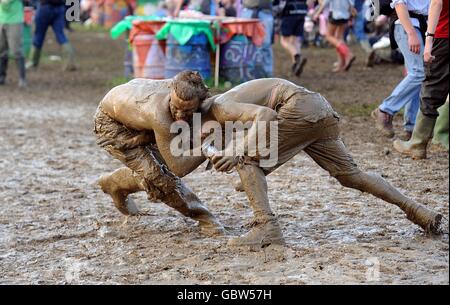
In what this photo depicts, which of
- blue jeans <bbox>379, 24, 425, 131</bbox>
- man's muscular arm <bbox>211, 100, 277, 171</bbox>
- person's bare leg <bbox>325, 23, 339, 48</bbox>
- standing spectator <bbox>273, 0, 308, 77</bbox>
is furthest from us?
person's bare leg <bbox>325, 23, 339, 48</bbox>

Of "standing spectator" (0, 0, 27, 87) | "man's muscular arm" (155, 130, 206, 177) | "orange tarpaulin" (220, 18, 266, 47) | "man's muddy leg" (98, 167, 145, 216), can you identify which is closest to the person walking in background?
"orange tarpaulin" (220, 18, 266, 47)

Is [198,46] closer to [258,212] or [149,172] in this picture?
[149,172]

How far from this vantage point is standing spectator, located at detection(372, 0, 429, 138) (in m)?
7.46

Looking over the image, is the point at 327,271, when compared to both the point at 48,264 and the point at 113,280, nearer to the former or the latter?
the point at 113,280

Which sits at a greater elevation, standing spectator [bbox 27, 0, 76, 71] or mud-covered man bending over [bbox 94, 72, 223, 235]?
mud-covered man bending over [bbox 94, 72, 223, 235]

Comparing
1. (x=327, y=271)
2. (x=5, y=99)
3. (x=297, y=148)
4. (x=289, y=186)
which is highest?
(x=297, y=148)

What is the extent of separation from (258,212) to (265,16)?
28.4 ft

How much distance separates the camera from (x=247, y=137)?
5.04m

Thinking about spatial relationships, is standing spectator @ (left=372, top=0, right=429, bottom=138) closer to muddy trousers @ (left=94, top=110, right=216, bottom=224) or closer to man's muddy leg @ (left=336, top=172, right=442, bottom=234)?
man's muddy leg @ (left=336, top=172, right=442, bottom=234)

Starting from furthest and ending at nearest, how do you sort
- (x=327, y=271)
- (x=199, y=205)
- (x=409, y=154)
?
(x=409, y=154)
(x=199, y=205)
(x=327, y=271)

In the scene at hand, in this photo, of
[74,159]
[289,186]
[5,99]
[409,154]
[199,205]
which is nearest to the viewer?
[199,205]

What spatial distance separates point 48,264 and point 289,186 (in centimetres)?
249

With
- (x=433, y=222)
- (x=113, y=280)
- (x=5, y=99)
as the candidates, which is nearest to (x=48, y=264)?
(x=113, y=280)

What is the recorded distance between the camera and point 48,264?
5.13m
